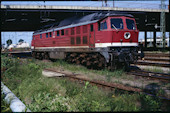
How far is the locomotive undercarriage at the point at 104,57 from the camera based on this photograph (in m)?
10.3

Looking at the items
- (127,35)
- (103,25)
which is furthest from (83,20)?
(127,35)

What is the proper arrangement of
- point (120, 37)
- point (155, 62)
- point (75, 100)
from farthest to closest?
point (155, 62)
point (120, 37)
point (75, 100)

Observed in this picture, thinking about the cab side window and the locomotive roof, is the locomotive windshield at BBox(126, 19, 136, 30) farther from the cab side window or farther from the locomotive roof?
the cab side window

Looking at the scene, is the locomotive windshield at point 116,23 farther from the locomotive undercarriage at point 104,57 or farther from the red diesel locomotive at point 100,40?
the locomotive undercarriage at point 104,57

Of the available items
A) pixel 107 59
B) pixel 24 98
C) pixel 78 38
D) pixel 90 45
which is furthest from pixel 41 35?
pixel 24 98

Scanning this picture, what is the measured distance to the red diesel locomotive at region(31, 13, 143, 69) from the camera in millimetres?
10391

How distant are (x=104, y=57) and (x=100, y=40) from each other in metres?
1.07

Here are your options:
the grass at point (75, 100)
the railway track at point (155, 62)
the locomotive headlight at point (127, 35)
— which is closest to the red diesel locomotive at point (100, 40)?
the locomotive headlight at point (127, 35)

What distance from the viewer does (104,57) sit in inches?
424

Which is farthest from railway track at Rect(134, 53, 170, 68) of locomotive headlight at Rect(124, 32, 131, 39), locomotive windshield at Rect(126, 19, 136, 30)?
locomotive headlight at Rect(124, 32, 131, 39)

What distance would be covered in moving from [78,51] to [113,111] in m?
8.55

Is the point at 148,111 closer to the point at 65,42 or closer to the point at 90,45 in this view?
the point at 90,45

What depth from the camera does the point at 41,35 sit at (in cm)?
1881

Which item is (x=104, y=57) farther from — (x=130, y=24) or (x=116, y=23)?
(x=130, y=24)
